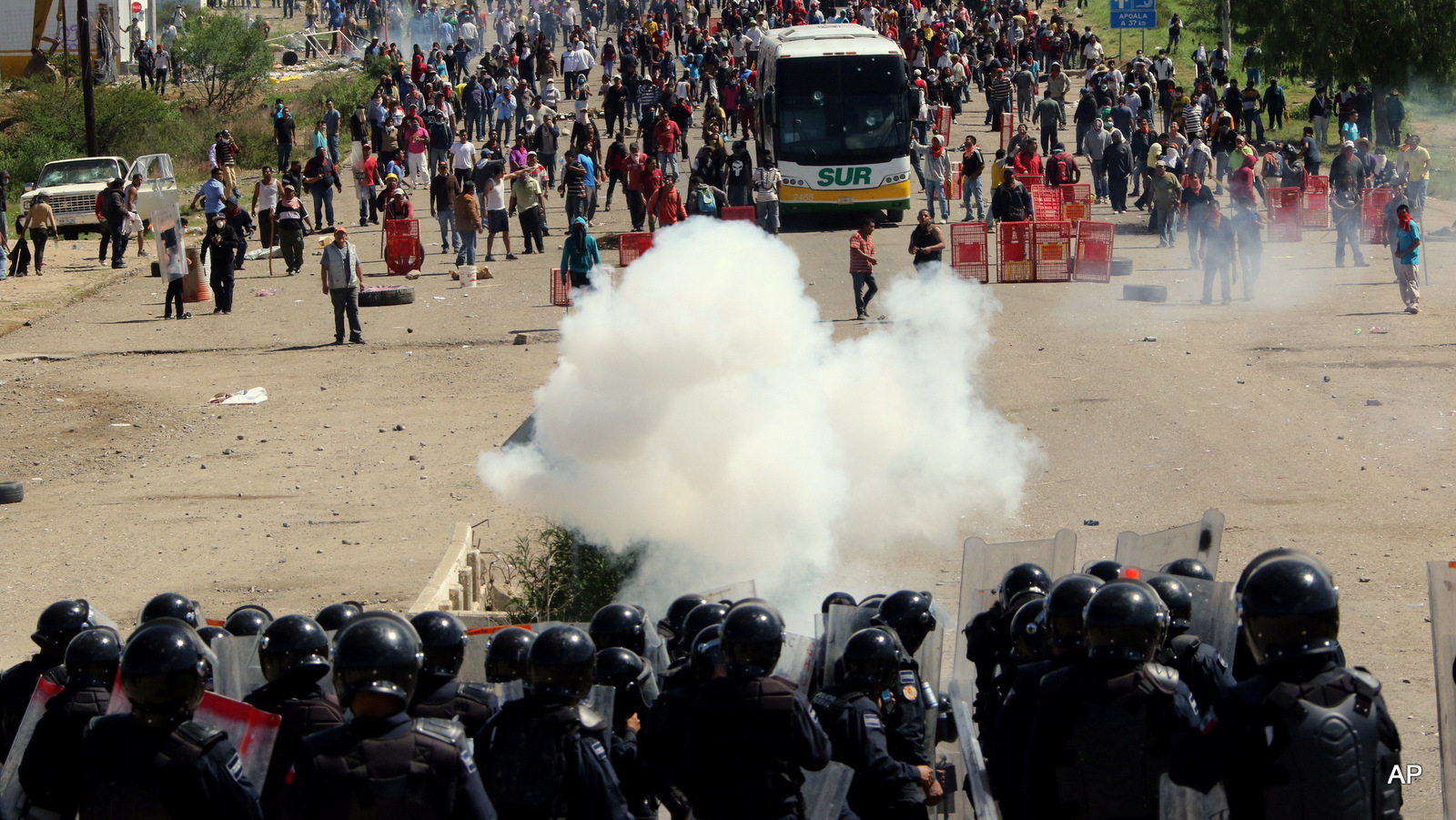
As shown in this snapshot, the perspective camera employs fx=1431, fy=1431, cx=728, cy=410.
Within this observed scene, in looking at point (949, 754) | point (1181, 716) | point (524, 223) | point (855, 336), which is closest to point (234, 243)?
point (524, 223)

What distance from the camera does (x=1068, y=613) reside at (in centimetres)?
484

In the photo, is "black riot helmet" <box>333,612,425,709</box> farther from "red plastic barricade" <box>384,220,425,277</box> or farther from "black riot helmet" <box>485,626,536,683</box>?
"red plastic barricade" <box>384,220,425,277</box>

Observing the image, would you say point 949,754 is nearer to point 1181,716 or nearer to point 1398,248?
point 1181,716

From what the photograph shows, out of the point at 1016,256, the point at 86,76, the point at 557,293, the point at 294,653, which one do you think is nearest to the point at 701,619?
the point at 294,653

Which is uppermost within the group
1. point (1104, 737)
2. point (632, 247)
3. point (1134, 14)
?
point (1134, 14)

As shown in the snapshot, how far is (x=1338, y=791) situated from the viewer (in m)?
3.71

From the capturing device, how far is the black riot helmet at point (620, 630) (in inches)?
221

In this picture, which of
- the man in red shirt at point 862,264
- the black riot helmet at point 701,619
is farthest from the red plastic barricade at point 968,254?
the black riot helmet at point 701,619

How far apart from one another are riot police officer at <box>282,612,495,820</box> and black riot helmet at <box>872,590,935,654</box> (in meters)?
2.34

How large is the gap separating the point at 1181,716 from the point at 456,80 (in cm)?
3453

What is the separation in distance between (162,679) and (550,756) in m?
1.12

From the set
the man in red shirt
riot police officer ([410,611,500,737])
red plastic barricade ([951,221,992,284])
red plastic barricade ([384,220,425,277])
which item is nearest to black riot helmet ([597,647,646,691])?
riot police officer ([410,611,500,737])

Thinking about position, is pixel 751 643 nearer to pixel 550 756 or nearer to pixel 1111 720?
pixel 550 756

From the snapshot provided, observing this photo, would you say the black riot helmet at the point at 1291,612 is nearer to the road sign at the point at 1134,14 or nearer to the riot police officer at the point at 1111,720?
the riot police officer at the point at 1111,720
